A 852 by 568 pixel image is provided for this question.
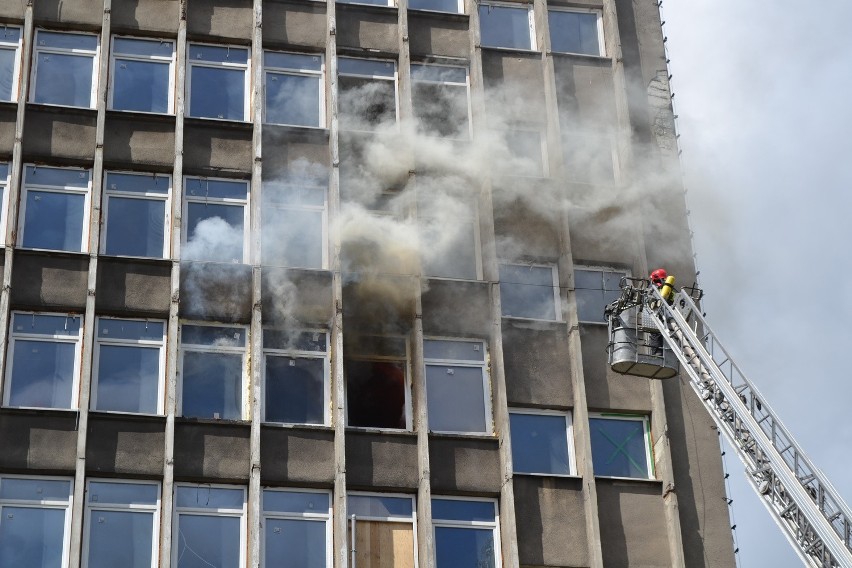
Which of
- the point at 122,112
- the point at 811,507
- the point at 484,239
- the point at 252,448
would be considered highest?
the point at 122,112

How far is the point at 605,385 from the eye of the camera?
33.4 meters

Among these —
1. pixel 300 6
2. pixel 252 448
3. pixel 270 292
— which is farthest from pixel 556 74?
pixel 252 448

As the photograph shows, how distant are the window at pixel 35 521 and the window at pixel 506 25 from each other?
1297cm

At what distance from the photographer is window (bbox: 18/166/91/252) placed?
33125mm

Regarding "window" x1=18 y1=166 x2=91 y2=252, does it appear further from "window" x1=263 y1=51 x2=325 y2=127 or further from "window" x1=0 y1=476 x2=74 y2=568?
"window" x1=0 y1=476 x2=74 y2=568

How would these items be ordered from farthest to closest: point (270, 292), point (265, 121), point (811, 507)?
point (265, 121), point (270, 292), point (811, 507)

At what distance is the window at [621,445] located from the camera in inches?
1297

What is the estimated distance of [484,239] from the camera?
3428cm

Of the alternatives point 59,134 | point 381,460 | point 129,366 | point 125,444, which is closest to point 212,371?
point 129,366

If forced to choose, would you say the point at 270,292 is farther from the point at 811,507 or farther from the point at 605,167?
the point at 811,507

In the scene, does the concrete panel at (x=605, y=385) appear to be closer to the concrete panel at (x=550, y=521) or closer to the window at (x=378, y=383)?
the concrete panel at (x=550, y=521)

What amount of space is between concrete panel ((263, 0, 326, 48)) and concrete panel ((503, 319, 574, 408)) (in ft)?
23.5

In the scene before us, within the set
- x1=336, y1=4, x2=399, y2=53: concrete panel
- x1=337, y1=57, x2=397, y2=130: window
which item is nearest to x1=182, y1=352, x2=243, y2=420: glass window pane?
x1=337, y1=57, x2=397, y2=130: window

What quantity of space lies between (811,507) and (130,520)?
11.1 m
